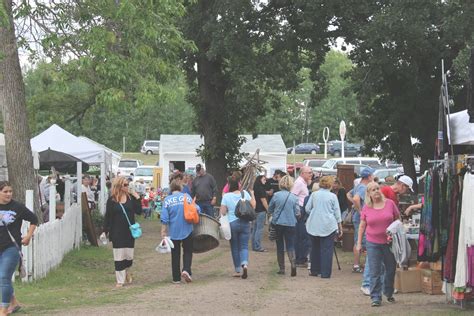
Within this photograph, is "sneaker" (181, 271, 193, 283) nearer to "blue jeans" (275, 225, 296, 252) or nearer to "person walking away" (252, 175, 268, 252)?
"blue jeans" (275, 225, 296, 252)

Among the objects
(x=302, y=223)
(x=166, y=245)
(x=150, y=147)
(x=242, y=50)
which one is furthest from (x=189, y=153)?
(x=166, y=245)

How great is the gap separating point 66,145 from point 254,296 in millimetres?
14039

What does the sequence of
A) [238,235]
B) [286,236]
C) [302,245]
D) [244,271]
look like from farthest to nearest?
[302,245], [286,236], [238,235], [244,271]

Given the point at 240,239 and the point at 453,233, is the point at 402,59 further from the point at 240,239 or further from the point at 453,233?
the point at 453,233

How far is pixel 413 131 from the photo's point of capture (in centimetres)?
2470

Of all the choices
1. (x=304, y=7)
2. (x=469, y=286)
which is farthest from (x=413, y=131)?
(x=469, y=286)

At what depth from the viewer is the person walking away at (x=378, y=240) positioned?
1061 centimetres

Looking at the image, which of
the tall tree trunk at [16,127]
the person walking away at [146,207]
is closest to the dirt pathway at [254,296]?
the tall tree trunk at [16,127]

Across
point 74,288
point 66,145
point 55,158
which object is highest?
point 66,145

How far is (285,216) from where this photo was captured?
550 inches

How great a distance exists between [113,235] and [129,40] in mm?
3117

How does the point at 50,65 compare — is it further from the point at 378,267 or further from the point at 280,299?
the point at 378,267

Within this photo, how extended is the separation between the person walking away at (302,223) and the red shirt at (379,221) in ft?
15.2

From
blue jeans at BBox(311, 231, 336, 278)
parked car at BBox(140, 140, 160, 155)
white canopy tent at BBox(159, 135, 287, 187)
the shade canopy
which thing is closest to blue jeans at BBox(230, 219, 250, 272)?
blue jeans at BBox(311, 231, 336, 278)
